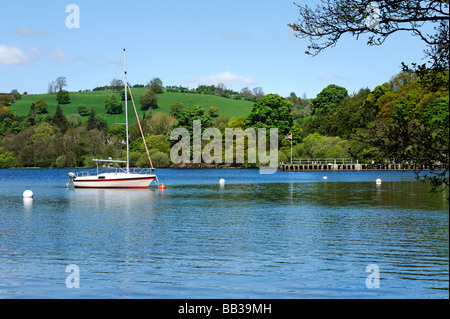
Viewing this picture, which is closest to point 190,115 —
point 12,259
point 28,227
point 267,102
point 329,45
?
point 267,102

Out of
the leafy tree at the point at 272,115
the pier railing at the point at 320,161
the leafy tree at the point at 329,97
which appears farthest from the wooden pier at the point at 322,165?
the leafy tree at the point at 329,97

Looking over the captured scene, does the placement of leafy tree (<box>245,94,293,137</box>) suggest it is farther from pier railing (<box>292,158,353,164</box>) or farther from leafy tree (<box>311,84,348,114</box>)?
leafy tree (<box>311,84,348,114</box>)

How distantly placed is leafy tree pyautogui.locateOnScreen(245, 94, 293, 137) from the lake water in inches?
3604

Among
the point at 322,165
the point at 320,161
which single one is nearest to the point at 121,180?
the point at 322,165

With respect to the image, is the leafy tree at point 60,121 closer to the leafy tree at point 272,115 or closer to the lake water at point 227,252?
the leafy tree at point 272,115

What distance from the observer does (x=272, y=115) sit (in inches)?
5349

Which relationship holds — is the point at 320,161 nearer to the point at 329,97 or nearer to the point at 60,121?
the point at 329,97

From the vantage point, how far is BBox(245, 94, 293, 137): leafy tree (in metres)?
135

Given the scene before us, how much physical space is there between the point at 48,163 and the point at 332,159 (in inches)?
3152

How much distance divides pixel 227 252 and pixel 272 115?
114 meters

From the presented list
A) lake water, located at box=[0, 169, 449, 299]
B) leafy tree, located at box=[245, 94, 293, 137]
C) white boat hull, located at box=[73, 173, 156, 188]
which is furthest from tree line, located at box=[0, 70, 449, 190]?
Result: lake water, located at box=[0, 169, 449, 299]

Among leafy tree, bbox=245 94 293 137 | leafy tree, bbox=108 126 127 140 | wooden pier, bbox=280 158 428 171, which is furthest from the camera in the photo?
leafy tree, bbox=108 126 127 140

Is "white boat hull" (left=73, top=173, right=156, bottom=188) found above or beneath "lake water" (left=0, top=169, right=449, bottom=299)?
above
